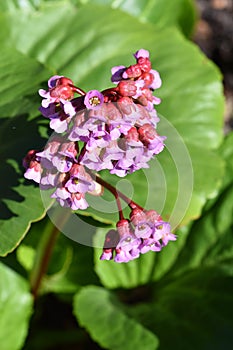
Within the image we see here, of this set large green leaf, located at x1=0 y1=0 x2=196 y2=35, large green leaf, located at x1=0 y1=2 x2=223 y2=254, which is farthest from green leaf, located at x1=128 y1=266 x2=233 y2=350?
large green leaf, located at x1=0 y1=0 x2=196 y2=35

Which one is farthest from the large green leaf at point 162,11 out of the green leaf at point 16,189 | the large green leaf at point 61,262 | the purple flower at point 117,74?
the purple flower at point 117,74

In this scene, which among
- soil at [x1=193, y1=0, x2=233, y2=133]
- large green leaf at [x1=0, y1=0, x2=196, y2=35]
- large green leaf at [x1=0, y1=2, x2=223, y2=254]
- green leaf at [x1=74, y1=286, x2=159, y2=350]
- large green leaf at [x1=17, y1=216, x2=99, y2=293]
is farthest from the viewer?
soil at [x1=193, y1=0, x2=233, y2=133]

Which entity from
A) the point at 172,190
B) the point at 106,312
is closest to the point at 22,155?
the point at 172,190

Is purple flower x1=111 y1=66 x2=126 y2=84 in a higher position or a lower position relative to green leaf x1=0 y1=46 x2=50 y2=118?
higher

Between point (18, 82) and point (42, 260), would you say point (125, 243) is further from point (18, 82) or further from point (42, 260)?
point (42, 260)

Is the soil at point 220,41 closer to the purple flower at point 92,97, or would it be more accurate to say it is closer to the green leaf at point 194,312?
the green leaf at point 194,312

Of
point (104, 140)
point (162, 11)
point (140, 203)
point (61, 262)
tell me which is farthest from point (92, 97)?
point (162, 11)

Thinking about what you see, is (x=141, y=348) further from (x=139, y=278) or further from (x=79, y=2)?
(x=79, y=2)

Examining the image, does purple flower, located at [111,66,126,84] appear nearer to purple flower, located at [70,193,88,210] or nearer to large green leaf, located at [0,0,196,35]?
purple flower, located at [70,193,88,210]
